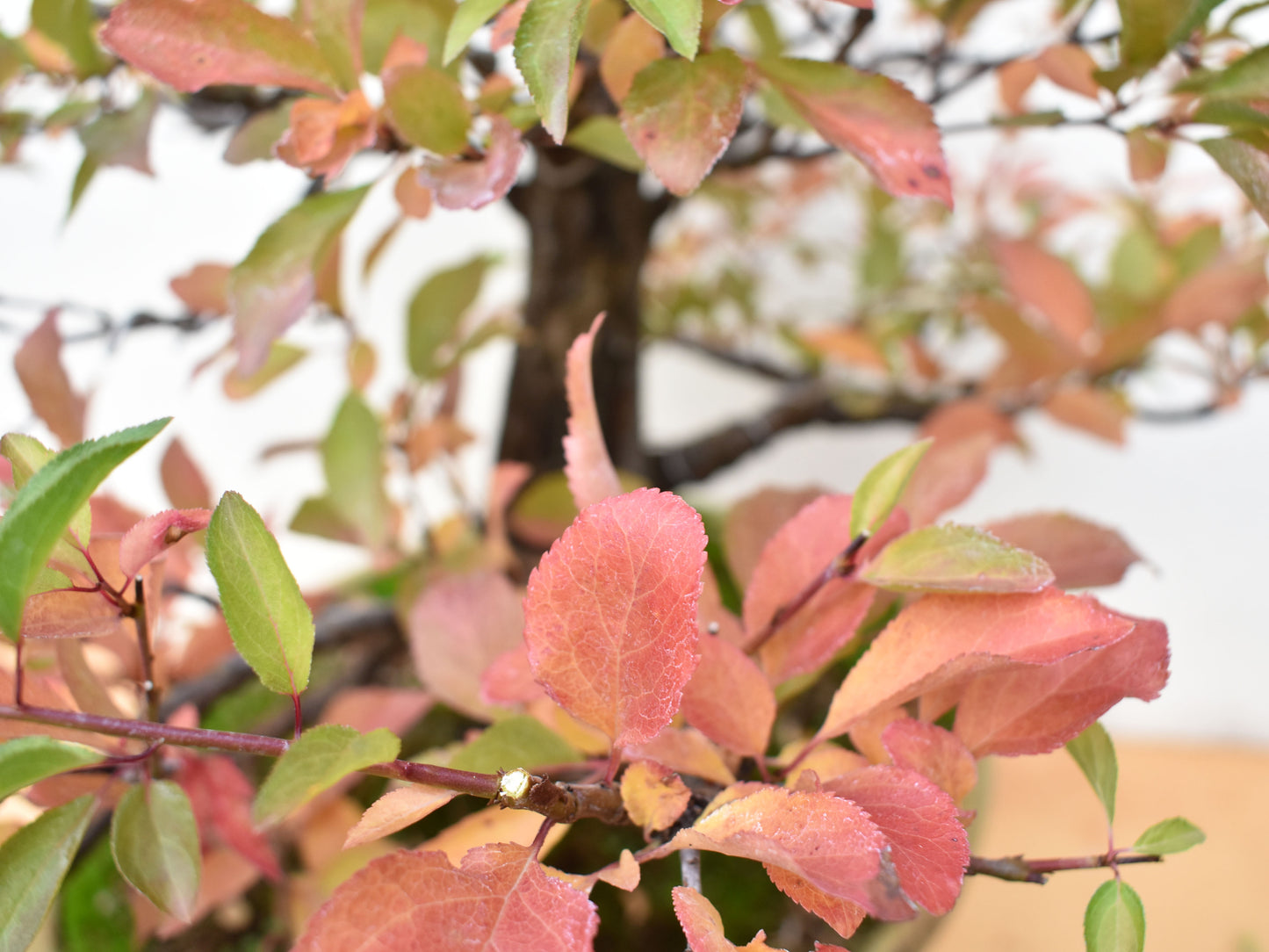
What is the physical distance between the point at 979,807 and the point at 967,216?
75 centimetres

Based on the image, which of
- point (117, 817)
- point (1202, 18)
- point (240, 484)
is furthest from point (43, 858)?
point (240, 484)

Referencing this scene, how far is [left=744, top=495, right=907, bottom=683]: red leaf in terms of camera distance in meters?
0.20

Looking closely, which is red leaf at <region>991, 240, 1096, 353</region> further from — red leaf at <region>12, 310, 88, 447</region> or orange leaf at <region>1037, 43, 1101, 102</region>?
red leaf at <region>12, 310, 88, 447</region>

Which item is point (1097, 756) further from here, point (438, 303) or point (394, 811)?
point (438, 303)

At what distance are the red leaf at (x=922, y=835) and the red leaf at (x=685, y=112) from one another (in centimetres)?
12

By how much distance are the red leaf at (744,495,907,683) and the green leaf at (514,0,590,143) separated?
11 cm

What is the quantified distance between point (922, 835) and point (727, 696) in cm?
5

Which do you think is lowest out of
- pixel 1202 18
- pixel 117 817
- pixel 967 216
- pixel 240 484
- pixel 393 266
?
pixel 240 484

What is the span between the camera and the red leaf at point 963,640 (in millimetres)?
154

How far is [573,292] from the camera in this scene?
0.46 meters

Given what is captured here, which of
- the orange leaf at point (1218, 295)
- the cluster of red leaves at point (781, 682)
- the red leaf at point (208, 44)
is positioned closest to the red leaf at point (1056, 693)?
the cluster of red leaves at point (781, 682)

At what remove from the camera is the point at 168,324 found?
35 centimetres

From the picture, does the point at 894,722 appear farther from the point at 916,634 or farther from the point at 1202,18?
the point at 1202,18

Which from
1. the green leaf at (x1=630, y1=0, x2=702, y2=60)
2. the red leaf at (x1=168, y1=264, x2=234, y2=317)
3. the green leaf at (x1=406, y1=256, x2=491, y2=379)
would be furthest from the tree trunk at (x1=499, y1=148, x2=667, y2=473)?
the green leaf at (x1=630, y1=0, x2=702, y2=60)
